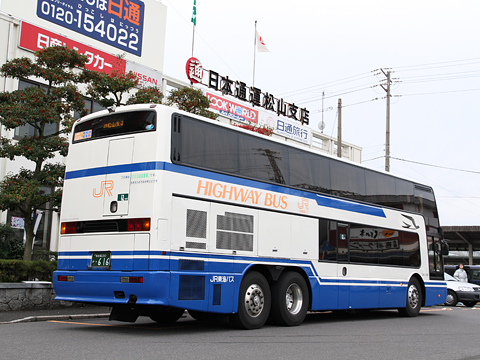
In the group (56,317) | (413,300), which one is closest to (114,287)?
(56,317)

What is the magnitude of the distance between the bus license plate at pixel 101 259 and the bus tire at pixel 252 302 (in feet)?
8.58

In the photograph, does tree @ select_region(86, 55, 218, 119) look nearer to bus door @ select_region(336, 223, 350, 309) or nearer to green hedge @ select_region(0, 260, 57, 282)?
green hedge @ select_region(0, 260, 57, 282)

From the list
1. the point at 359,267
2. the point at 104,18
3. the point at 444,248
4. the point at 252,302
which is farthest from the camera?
the point at 104,18

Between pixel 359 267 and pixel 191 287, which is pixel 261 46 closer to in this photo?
pixel 359 267

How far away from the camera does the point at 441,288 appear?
57.3 feet

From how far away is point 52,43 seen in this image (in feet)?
Answer: 74.5

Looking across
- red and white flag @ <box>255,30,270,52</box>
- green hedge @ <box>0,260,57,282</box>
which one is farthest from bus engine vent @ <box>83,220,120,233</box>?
red and white flag @ <box>255,30,270,52</box>

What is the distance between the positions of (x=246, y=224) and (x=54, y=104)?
24.9 feet

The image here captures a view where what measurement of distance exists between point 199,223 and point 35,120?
737cm

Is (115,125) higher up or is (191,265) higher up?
(115,125)

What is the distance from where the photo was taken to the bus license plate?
30.9 ft

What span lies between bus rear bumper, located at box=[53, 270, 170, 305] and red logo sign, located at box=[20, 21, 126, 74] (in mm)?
12588

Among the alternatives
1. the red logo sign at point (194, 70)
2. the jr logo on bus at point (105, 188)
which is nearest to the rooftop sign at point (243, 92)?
the red logo sign at point (194, 70)

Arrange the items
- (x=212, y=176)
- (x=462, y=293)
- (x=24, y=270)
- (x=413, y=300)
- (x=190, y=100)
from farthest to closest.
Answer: (x=462, y=293) → (x=190, y=100) → (x=413, y=300) → (x=24, y=270) → (x=212, y=176)
